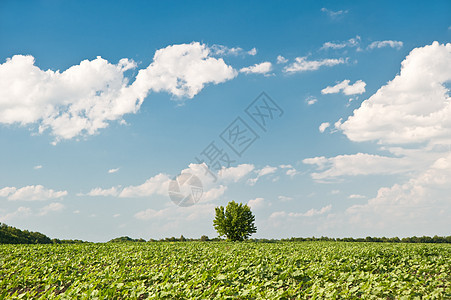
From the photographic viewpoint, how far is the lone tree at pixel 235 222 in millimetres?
46000

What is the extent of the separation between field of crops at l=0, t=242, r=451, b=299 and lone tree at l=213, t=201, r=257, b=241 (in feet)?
92.8

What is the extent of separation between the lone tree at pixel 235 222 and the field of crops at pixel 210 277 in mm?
28276

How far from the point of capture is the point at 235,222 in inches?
1807

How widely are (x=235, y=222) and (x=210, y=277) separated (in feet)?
116

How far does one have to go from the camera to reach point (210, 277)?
36.4ft

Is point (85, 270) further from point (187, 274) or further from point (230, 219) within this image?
point (230, 219)

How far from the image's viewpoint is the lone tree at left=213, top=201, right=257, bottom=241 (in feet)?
151

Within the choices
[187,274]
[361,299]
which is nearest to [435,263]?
[361,299]

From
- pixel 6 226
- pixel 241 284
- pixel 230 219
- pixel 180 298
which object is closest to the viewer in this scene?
pixel 180 298

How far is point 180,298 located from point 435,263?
12.7 metres

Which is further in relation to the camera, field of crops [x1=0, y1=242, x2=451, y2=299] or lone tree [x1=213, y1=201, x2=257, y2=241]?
lone tree [x1=213, y1=201, x2=257, y2=241]

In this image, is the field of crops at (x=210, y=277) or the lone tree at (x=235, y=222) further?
the lone tree at (x=235, y=222)

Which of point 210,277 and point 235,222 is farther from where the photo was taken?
point 235,222

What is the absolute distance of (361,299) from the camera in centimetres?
945
